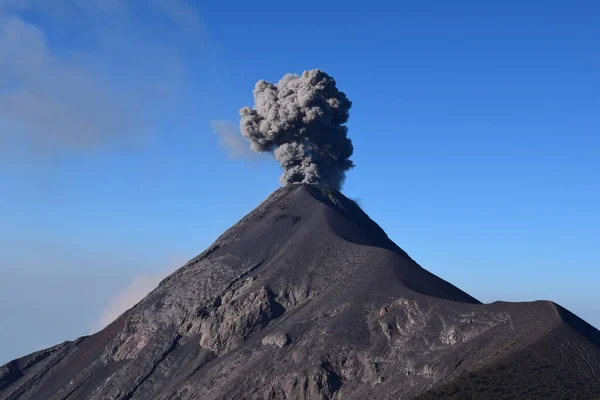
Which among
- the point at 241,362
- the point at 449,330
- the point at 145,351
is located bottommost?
the point at 449,330

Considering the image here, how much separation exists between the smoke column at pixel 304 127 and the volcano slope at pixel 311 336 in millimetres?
9451

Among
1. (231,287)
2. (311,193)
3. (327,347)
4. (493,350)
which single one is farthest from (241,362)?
(311,193)

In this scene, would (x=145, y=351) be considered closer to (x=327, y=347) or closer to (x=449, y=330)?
(x=327, y=347)

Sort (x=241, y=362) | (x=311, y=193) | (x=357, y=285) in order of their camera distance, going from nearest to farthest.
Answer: (x=241, y=362), (x=357, y=285), (x=311, y=193)

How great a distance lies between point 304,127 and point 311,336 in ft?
161

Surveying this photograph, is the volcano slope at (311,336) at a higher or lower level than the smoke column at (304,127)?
lower

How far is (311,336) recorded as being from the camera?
97.2 m

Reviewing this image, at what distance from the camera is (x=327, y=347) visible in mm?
94500

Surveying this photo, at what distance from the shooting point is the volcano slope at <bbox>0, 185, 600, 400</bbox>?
81.7 metres

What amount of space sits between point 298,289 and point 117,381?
74.5 ft

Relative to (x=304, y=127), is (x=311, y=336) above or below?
below

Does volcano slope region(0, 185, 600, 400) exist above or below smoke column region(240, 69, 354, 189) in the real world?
below

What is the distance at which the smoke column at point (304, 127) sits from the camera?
139750 millimetres

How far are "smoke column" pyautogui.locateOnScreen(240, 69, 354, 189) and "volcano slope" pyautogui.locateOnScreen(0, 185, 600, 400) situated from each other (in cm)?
945
